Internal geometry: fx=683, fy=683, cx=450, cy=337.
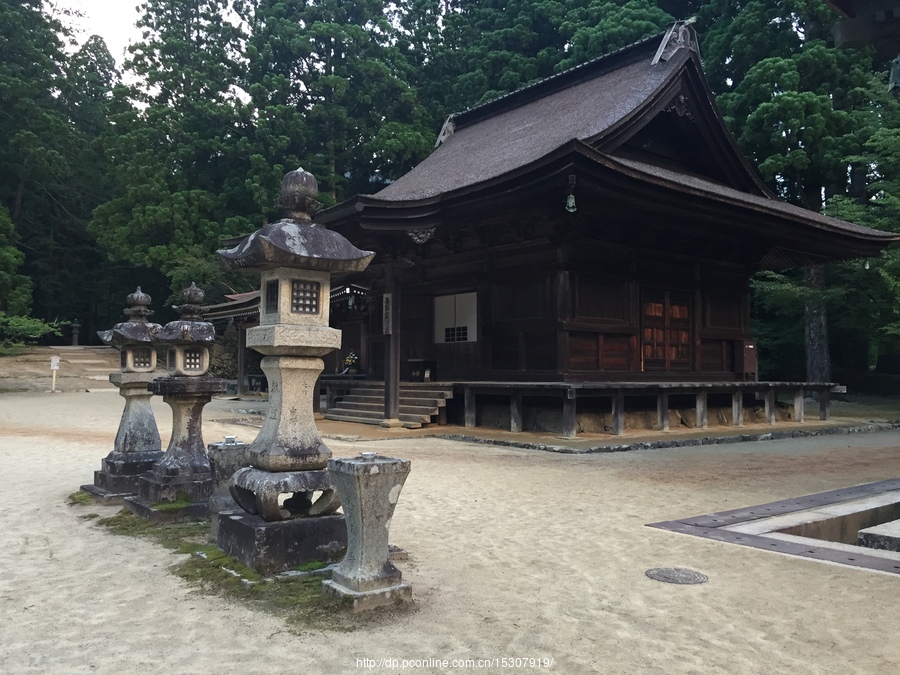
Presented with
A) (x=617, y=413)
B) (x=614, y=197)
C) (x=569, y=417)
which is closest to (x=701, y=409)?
(x=617, y=413)

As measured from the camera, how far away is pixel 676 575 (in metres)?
4.41

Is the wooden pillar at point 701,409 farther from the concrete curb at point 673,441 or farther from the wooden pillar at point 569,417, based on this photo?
the wooden pillar at point 569,417

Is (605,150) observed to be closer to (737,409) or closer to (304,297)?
(737,409)

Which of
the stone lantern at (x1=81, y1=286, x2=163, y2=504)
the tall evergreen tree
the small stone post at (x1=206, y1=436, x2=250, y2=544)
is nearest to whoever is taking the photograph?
the small stone post at (x1=206, y1=436, x2=250, y2=544)

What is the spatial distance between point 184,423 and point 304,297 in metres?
2.62

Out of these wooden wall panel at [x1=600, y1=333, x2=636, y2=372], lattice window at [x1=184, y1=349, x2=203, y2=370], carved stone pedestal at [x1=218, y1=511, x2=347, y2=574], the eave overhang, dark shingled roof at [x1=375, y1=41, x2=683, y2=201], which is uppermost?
dark shingled roof at [x1=375, y1=41, x2=683, y2=201]

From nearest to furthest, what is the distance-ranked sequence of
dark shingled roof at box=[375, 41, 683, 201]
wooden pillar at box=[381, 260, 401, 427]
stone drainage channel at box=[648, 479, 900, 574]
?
stone drainage channel at box=[648, 479, 900, 574] → wooden pillar at box=[381, 260, 401, 427] → dark shingled roof at box=[375, 41, 683, 201]

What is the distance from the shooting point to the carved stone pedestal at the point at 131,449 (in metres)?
6.99

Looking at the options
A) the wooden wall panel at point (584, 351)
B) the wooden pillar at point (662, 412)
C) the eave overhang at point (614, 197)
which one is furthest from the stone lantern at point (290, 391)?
the wooden pillar at point (662, 412)

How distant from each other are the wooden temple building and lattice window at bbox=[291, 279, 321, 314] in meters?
7.00

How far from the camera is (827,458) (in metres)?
10.6

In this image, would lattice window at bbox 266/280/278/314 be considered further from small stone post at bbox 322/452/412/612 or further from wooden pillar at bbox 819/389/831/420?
wooden pillar at bbox 819/389/831/420

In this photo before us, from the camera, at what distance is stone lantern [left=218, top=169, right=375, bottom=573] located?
442 cm

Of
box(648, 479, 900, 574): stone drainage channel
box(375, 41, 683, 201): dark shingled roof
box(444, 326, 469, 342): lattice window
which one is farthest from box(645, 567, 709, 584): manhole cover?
box(444, 326, 469, 342): lattice window
